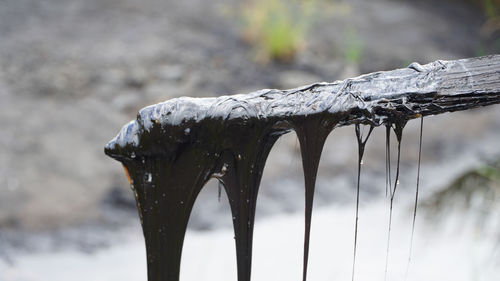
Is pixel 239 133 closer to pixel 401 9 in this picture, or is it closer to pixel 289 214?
pixel 289 214

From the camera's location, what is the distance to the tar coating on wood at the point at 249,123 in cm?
118

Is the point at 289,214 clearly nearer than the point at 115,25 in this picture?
Yes

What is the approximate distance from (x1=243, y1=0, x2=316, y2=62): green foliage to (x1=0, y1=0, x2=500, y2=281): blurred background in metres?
0.02

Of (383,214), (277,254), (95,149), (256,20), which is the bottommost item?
(277,254)

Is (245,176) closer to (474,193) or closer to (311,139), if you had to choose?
(311,139)

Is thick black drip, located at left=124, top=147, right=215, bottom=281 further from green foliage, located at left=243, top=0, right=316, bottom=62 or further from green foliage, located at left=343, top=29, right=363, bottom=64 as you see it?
green foliage, located at left=243, top=0, right=316, bottom=62

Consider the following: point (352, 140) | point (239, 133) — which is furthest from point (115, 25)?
point (239, 133)

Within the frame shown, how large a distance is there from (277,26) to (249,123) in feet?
12.4

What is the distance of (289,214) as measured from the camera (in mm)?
3436

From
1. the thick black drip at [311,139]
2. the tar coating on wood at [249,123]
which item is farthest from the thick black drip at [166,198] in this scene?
the thick black drip at [311,139]

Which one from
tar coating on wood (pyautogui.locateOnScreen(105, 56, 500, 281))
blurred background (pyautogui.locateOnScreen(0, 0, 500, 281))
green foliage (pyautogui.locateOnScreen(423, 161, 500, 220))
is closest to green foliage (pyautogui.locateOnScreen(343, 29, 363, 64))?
blurred background (pyautogui.locateOnScreen(0, 0, 500, 281))

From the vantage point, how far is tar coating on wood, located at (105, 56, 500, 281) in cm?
118

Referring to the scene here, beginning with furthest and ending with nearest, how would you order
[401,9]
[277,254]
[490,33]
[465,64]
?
[401,9] → [490,33] → [277,254] → [465,64]

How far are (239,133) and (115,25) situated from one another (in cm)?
423
